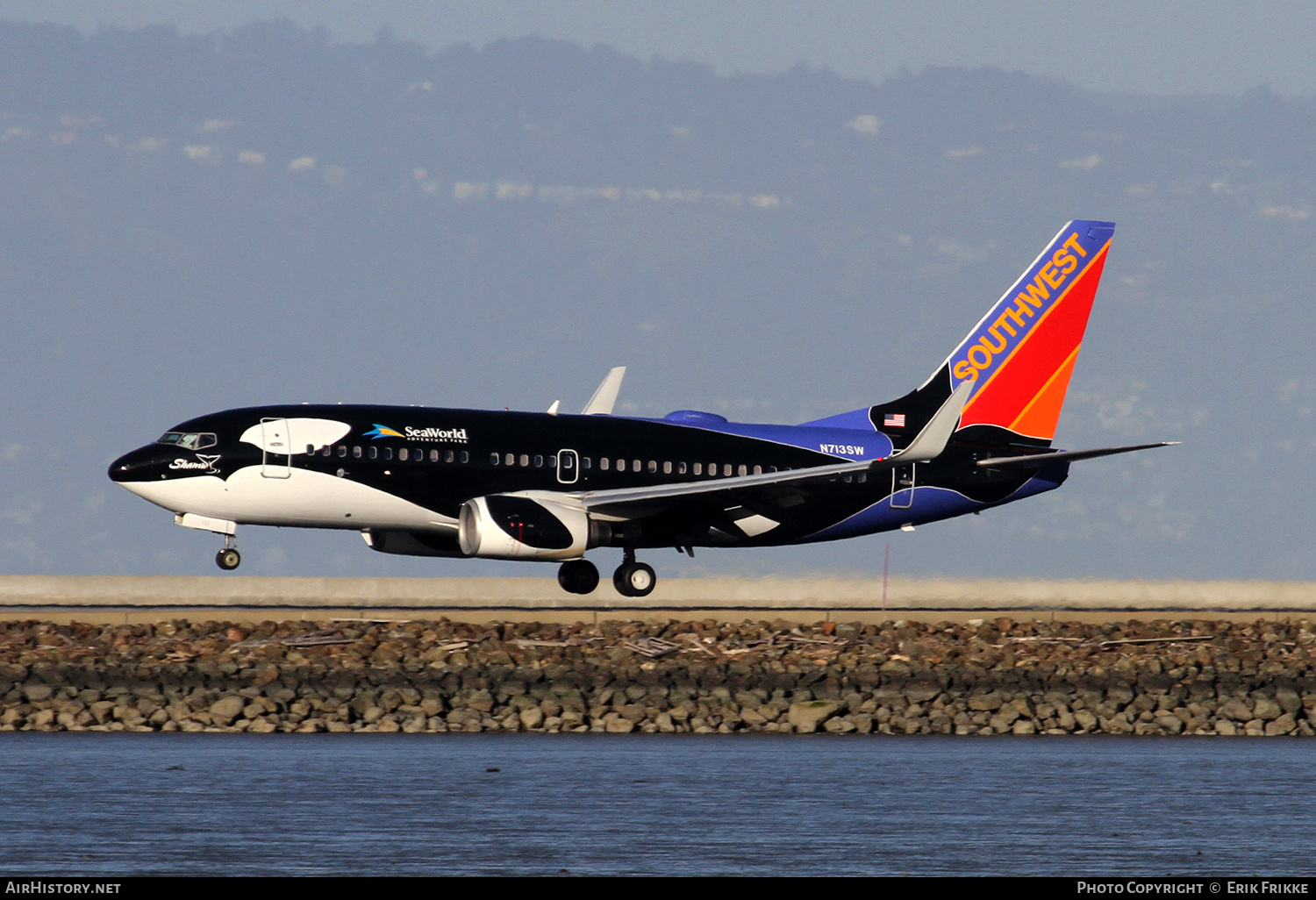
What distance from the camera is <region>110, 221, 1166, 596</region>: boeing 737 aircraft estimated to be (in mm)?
42938

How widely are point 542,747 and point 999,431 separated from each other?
21.3m

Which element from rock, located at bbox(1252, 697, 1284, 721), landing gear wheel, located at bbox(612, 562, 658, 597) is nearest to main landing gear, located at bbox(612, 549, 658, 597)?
landing gear wheel, located at bbox(612, 562, 658, 597)

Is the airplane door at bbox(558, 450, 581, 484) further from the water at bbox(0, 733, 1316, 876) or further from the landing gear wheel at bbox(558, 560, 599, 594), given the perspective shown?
the water at bbox(0, 733, 1316, 876)

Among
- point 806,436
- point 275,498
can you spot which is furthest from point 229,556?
point 806,436

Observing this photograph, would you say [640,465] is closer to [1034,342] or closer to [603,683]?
[603,683]

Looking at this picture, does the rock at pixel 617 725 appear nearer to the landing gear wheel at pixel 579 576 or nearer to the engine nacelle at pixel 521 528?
the engine nacelle at pixel 521 528

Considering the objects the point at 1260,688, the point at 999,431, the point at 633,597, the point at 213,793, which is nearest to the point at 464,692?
the point at 213,793

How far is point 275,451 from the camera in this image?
4272cm

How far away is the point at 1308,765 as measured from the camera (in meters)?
32.0

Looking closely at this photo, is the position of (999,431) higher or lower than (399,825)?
higher

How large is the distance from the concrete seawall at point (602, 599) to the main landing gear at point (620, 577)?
0.32 m

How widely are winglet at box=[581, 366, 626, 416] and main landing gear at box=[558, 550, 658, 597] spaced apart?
512cm

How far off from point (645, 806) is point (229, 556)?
19258 mm

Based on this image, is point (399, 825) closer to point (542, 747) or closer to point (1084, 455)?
point (542, 747)
